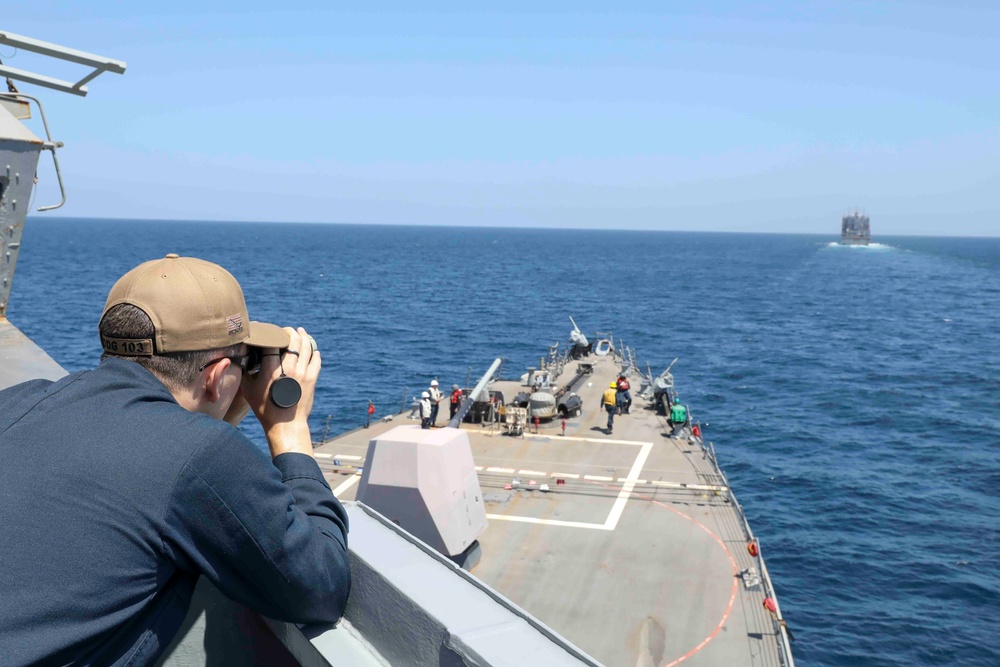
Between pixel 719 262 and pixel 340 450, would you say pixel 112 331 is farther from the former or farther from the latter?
pixel 719 262

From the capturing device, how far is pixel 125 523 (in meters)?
1.92

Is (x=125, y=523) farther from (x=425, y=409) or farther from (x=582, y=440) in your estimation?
(x=582, y=440)

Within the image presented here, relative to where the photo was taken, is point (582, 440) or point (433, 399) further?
point (582, 440)

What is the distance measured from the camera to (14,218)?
812 centimetres

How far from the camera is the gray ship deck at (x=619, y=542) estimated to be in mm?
13852

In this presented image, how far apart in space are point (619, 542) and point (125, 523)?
16.5m

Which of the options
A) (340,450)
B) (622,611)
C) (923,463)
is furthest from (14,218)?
(923,463)

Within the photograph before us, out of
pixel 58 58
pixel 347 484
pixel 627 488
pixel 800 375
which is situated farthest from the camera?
pixel 800 375

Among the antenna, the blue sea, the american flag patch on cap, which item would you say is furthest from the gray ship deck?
the american flag patch on cap

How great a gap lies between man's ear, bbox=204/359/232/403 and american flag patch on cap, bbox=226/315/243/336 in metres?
0.10

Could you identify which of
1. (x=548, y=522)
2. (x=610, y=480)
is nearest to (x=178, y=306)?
(x=548, y=522)

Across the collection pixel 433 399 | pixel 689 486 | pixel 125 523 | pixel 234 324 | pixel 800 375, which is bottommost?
pixel 800 375

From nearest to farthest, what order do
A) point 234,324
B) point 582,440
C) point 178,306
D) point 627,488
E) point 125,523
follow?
point 125,523 → point 178,306 → point 234,324 → point 627,488 → point 582,440

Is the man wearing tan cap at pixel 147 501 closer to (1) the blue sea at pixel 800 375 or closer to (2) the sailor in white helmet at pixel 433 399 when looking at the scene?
(1) the blue sea at pixel 800 375
